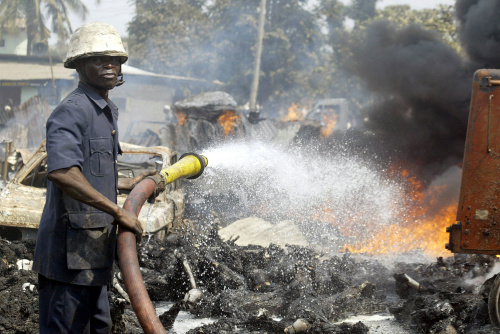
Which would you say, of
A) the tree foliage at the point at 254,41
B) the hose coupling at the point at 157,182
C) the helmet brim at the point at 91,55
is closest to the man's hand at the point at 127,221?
the hose coupling at the point at 157,182

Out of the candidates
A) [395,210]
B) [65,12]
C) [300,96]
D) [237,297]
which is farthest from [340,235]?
[65,12]

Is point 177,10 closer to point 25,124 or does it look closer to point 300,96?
point 300,96

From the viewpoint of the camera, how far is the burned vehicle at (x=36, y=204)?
6195 millimetres

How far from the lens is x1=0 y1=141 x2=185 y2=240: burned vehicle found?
6.20 metres

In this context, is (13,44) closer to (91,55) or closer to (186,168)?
(186,168)

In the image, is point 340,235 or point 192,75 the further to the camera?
point 192,75

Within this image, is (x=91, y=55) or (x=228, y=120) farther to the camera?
(x=228, y=120)

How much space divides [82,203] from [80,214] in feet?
0.21

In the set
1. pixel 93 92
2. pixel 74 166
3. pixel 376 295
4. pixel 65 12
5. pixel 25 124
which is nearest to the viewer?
pixel 74 166

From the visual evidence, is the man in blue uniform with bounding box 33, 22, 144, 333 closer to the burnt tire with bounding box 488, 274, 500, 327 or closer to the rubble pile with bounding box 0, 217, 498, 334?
the rubble pile with bounding box 0, 217, 498, 334

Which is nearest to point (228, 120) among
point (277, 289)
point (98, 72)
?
point (277, 289)

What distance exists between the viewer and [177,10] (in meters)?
35.9

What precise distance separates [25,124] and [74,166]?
20975 millimetres

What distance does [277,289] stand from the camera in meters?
5.90
